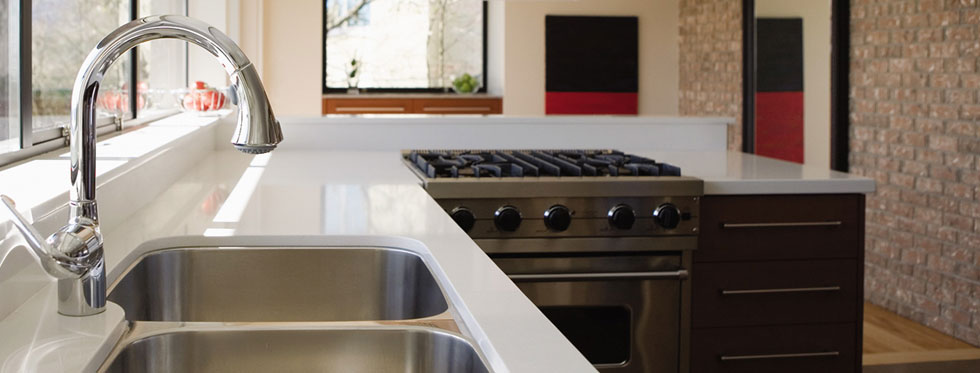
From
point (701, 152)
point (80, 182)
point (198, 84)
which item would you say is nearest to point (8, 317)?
point (80, 182)

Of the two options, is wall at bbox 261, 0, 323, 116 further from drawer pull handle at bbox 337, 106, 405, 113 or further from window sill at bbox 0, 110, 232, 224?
window sill at bbox 0, 110, 232, 224

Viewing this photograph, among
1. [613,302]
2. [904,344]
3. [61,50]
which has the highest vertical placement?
[61,50]

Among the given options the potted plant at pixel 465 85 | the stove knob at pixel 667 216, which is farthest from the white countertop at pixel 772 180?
the potted plant at pixel 465 85

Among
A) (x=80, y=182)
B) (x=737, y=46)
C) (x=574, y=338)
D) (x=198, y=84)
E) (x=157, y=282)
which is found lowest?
(x=574, y=338)

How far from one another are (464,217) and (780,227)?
822 millimetres

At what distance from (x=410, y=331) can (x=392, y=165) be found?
1817mm

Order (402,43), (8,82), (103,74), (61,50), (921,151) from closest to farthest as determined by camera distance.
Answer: (103,74), (8,82), (61,50), (921,151), (402,43)

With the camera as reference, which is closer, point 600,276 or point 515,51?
point 600,276

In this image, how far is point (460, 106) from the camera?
7.49m

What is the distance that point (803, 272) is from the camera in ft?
8.54

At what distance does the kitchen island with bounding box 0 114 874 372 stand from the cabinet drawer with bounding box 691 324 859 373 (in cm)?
36

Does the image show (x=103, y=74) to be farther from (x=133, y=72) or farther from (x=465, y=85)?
(x=465, y=85)

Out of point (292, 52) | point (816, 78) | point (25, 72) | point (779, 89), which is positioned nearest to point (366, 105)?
point (292, 52)

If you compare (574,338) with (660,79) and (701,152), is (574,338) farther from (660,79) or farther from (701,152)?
(660,79)
